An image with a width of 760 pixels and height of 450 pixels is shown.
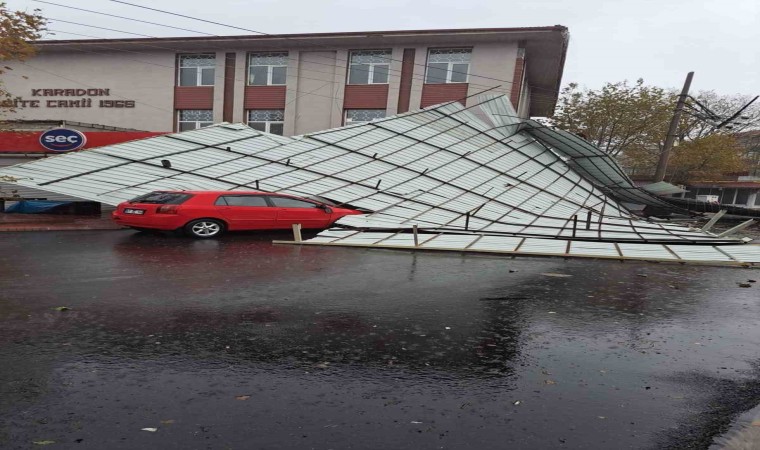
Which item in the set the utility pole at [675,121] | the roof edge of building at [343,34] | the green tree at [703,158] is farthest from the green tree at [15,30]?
the green tree at [703,158]

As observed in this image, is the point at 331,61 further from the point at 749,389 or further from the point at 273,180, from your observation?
the point at 749,389

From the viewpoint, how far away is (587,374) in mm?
3594

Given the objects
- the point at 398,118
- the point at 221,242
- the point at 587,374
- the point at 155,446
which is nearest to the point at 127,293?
the point at 155,446

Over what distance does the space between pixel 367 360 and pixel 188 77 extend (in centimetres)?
2714

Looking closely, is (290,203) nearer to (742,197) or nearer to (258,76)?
(258,76)

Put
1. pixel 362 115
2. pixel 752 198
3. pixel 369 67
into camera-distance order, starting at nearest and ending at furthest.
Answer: pixel 369 67, pixel 362 115, pixel 752 198

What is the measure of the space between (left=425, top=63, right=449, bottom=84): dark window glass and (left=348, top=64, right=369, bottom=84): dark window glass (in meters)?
3.54

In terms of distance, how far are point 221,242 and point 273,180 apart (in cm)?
489

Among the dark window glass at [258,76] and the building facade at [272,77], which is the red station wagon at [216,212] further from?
the dark window glass at [258,76]

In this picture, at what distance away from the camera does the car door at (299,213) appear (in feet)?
39.8

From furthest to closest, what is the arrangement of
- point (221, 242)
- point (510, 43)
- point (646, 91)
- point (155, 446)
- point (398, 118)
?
point (646, 91) < point (510, 43) < point (398, 118) < point (221, 242) < point (155, 446)

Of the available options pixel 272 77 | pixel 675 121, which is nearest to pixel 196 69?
pixel 272 77

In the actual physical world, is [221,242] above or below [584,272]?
below

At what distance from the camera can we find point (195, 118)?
26203 mm
